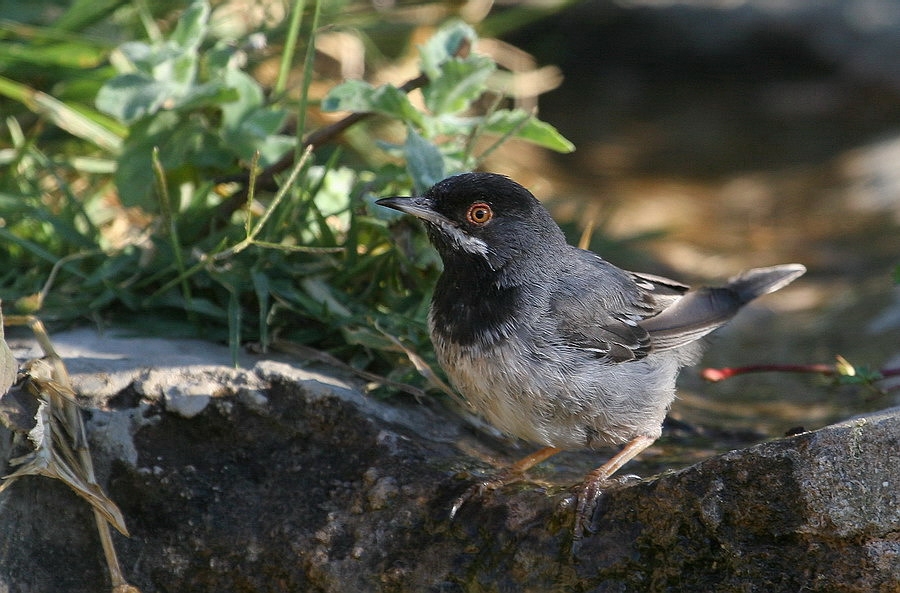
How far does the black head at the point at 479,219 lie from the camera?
12.1 feet

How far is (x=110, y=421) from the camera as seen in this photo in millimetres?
3457

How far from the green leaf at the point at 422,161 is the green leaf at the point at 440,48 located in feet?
1.26

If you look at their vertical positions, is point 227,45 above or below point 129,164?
above

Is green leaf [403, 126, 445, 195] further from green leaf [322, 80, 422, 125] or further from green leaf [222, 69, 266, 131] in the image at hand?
green leaf [222, 69, 266, 131]

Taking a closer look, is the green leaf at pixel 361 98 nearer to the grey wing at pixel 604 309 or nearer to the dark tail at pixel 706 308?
the grey wing at pixel 604 309

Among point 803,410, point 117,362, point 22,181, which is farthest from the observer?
point 22,181

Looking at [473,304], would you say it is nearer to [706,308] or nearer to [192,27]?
[706,308]

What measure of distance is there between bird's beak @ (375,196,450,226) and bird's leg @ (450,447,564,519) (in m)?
0.91

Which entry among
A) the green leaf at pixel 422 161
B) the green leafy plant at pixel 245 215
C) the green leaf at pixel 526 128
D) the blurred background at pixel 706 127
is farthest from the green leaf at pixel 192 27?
the green leaf at pixel 526 128

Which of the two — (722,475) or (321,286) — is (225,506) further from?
(722,475)

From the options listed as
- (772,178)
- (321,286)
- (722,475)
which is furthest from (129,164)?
(772,178)

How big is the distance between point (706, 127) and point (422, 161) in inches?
258

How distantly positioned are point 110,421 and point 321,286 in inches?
49.1

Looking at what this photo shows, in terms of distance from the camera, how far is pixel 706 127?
10.2m
